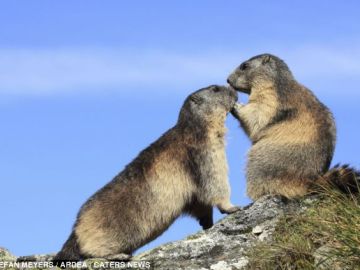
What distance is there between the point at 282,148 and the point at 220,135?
118 centimetres

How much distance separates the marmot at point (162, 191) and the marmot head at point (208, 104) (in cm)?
2

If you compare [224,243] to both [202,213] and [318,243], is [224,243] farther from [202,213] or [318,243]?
[202,213]

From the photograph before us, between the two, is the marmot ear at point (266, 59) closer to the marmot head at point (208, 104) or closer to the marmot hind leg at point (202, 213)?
the marmot head at point (208, 104)

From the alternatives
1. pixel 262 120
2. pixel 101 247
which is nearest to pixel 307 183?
pixel 262 120

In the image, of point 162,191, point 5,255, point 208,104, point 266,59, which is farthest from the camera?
point 266,59

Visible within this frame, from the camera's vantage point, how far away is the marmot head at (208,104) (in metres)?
12.5

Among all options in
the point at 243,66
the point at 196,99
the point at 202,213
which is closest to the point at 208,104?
the point at 196,99

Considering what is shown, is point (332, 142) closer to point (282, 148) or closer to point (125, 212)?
point (282, 148)

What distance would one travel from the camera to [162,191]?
1145 cm

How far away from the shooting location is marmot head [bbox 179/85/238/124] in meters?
12.5

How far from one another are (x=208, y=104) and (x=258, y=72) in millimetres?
1646

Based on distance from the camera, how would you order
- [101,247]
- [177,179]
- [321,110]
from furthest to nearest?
[321,110]
[177,179]
[101,247]

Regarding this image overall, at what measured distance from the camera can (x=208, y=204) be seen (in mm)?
11891

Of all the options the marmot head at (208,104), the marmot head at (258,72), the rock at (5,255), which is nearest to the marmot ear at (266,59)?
the marmot head at (258,72)
